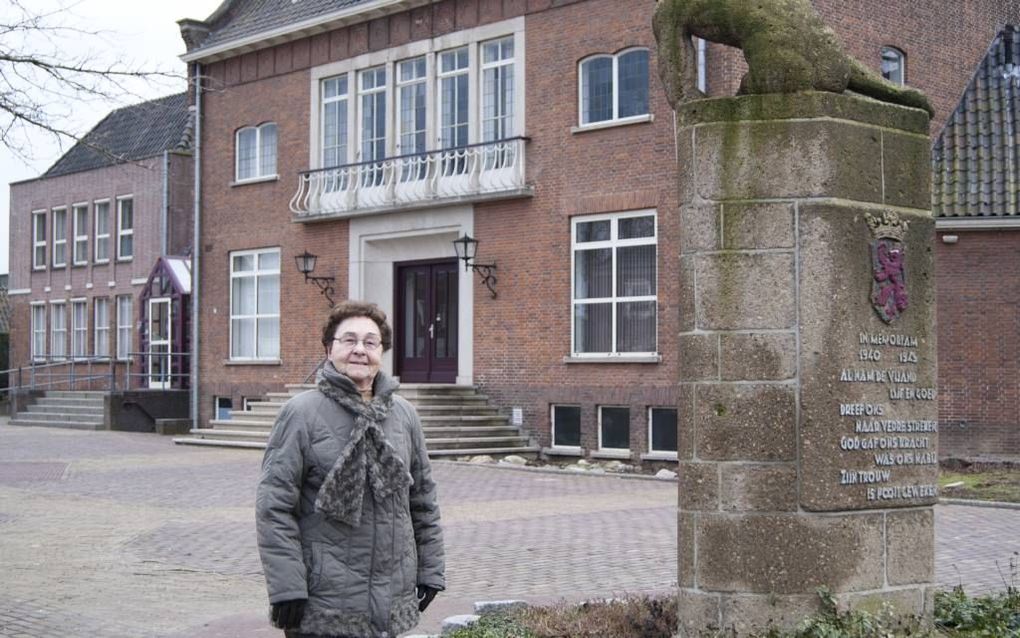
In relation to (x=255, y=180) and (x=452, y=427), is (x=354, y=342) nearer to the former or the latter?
(x=452, y=427)

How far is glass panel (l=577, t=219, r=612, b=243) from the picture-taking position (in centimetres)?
2275

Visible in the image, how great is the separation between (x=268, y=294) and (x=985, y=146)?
1422 centimetres

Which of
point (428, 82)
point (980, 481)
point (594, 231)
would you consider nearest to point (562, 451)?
point (594, 231)

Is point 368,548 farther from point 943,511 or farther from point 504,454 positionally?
point 504,454

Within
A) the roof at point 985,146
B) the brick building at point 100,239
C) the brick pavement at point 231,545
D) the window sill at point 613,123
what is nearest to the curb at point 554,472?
the brick pavement at point 231,545

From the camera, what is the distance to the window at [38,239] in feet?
136

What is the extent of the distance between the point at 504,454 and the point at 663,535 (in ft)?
33.6

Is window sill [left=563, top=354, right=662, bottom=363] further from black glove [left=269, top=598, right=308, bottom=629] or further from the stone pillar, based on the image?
black glove [left=269, top=598, right=308, bottom=629]

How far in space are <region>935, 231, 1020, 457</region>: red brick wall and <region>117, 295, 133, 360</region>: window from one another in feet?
75.7

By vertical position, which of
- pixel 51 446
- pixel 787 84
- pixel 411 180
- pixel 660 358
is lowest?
pixel 51 446

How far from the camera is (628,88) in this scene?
73.7ft

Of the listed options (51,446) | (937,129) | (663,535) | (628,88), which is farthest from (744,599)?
(51,446)

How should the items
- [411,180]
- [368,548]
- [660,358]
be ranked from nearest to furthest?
[368,548] → [660,358] → [411,180]

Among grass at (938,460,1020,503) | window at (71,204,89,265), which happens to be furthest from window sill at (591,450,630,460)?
window at (71,204,89,265)
